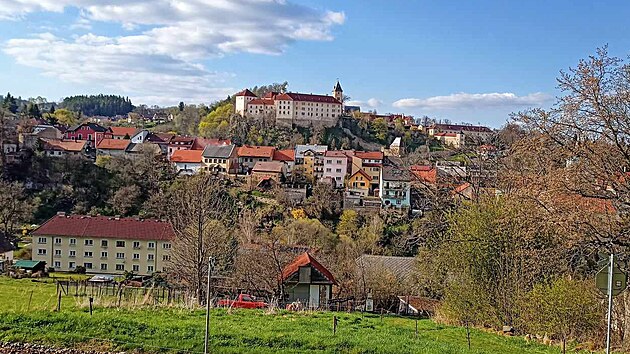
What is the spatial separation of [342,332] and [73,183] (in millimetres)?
60148

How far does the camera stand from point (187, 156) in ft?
256

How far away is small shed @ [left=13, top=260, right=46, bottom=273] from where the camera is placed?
34.6 metres

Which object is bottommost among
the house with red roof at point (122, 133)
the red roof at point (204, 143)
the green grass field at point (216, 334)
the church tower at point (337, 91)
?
the green grass field at point (216, 334)

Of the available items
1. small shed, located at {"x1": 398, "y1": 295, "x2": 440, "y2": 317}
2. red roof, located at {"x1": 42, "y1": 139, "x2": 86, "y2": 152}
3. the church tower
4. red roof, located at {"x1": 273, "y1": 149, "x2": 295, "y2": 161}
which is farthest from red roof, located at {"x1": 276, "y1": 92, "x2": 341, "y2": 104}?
small shed, located at {"x1": 398, "y1": 295, "x2": 440, "y2": 317}

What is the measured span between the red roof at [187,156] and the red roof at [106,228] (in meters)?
34.4

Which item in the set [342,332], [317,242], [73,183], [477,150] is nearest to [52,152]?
[73,183]

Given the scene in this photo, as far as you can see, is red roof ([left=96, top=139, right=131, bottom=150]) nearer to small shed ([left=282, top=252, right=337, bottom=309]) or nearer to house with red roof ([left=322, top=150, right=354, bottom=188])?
house with red roof ([left=322, top=150, right=354, bottom=188])

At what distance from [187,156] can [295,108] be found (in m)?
29.0

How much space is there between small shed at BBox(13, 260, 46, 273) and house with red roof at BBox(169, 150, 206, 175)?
3845 cm

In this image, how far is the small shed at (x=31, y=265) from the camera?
34.6 meters

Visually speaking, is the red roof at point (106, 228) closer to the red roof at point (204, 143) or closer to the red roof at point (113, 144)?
the red roof at point (113, 144)

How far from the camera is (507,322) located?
14.4 meters

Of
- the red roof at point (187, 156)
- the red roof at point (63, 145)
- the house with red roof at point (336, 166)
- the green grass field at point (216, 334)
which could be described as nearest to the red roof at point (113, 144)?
the red roof at point (63, 145)

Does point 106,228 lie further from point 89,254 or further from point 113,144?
point 113,144
